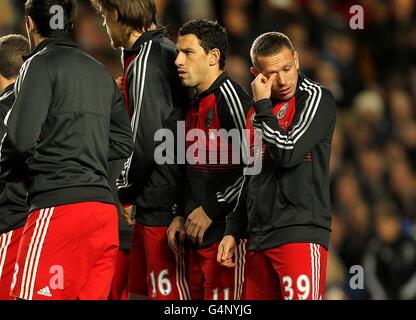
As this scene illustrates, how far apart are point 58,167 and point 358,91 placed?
5.10 metres

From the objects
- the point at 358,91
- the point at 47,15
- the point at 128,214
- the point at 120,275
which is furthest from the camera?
the point at 358,91

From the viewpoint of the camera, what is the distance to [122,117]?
4227 millimetres

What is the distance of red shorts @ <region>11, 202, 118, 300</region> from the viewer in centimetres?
387

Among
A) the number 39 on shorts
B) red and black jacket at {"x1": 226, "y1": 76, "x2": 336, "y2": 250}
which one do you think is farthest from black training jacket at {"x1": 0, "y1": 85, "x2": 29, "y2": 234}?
the number 39 on shorts

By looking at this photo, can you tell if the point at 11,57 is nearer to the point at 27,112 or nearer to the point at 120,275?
the point at 27,112

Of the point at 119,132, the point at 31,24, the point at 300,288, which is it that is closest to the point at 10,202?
the point at 119,132

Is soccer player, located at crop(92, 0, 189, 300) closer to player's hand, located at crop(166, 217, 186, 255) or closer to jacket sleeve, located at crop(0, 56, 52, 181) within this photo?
player's hand, located at crop(166, 217, 186, 255)

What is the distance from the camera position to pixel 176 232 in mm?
4590

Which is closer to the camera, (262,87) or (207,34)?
(262,87)

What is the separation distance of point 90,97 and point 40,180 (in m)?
0.40

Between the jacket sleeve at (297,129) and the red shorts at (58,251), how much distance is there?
762 millimetres

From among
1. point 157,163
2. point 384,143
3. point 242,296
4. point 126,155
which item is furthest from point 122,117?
point 384,143

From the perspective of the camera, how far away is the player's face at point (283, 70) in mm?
4168

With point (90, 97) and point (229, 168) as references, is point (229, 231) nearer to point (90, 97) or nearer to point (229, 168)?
point (229, 168)
